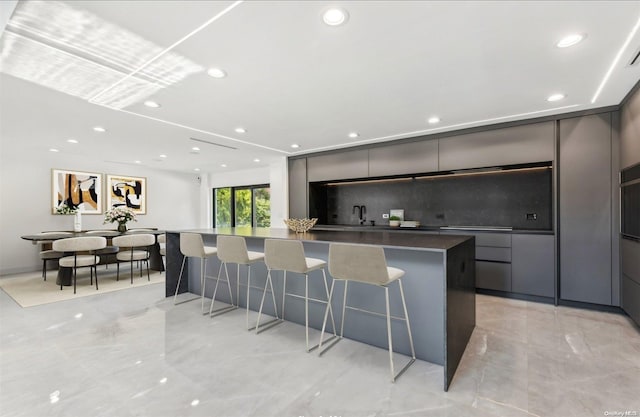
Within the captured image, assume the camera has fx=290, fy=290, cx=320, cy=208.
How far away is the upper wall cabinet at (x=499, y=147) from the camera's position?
3.66 metres

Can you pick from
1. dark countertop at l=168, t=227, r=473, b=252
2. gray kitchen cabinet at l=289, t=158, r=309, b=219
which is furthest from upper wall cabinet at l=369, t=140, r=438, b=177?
dark countertop at l=168, t=227, r=473, b=252

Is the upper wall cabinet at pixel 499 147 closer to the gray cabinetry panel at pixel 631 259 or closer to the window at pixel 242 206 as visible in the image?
the gray cabinetry panel at pixel 631 259

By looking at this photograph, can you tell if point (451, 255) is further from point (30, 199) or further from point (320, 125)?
point (30, 199)

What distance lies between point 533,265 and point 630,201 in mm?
1160

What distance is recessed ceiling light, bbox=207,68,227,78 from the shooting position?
2.48 m

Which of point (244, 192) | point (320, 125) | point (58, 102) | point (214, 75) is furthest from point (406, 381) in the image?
point (244, 192)

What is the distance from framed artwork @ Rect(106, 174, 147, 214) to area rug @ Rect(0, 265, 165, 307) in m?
1.89

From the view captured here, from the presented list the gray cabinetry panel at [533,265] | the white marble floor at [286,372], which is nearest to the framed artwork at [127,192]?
the white marble floor at [286,372]

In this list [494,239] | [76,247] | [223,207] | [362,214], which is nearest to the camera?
[494,239]

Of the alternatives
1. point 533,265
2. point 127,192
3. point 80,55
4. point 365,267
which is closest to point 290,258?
point 365,267

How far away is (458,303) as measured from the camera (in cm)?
222

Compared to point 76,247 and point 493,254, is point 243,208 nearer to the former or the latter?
point 76,247

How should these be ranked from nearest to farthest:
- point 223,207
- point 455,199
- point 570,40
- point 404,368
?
1. point 570,40
2. point 404,368
3. point 455,199
4. point 223,207

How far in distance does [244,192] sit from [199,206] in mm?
1758
